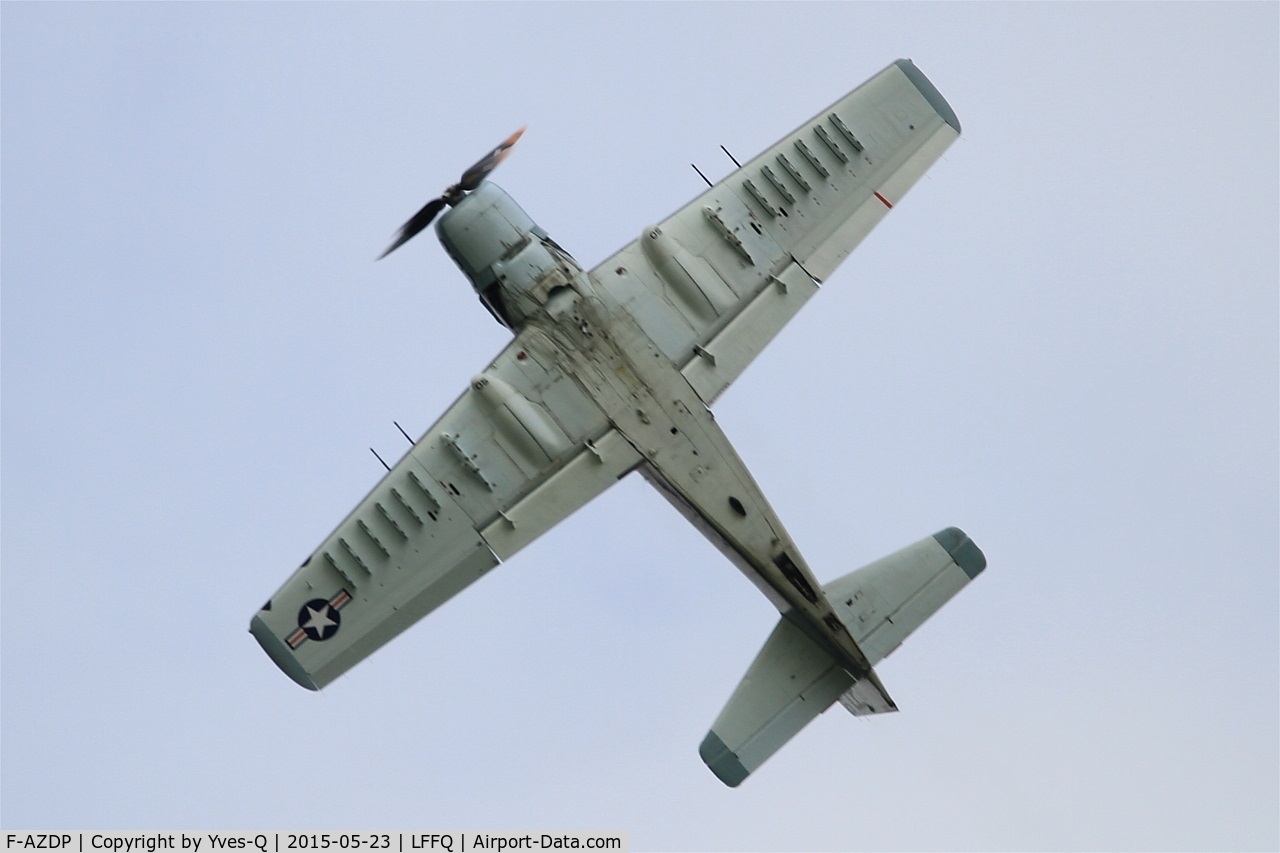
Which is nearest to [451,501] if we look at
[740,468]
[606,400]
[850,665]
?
[606,400]

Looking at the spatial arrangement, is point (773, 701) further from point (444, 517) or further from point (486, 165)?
point (486, 165)

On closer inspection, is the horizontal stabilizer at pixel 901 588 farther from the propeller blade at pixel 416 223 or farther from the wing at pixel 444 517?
the propeller blade at pixel 416 223

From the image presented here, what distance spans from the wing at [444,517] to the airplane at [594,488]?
0.03 m

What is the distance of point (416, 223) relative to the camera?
108 feet

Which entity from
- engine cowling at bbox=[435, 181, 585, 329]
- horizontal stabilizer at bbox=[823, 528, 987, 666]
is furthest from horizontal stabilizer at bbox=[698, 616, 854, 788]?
engine cowling at bbox=[435, 181, 585, 329]

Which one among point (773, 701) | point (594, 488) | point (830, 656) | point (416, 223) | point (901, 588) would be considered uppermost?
point (416, 223)

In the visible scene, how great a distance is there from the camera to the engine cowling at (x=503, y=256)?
3200 cm

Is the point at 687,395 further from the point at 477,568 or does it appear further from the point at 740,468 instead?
the point at 477,568

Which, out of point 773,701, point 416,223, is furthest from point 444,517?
point 773,701

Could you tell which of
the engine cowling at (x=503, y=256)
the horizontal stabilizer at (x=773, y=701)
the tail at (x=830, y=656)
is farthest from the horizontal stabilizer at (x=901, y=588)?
the engine cowling at (x=503, y=256)

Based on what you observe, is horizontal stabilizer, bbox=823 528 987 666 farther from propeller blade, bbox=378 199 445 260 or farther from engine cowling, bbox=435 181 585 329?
propeller blade, bbox=378 199 445 260

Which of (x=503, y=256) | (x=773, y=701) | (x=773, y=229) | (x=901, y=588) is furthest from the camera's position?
(x=773, y=229)

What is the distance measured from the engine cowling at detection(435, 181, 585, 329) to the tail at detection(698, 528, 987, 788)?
24.8 feet

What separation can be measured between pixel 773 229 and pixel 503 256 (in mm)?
5286
